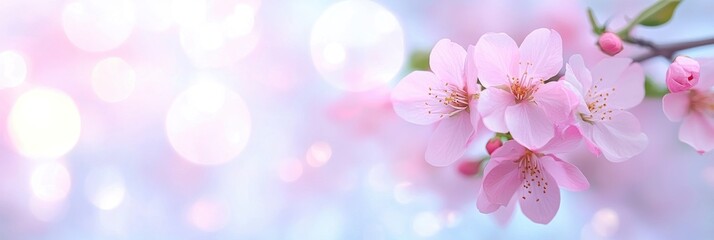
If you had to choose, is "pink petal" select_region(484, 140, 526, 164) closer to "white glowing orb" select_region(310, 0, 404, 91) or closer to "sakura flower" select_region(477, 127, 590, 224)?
"sakura flower" select_region(477, 127, 590, 224)

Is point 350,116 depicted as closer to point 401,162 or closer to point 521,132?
point 401,162

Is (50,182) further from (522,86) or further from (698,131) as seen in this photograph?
(698,131)

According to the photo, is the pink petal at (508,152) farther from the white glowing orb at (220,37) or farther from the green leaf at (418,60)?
the white glowing orb at (220,37)

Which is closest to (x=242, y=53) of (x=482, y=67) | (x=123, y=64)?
(x=123, y=64)

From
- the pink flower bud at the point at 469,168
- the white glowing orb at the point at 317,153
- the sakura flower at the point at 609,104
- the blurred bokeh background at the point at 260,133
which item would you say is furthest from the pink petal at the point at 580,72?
the white glowing orb at the point at 317,153

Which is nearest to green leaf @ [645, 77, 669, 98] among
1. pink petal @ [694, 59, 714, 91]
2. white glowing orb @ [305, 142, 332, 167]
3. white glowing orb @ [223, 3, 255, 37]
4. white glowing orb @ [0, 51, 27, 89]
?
pink petal @ [694, 59, 714, 91]
